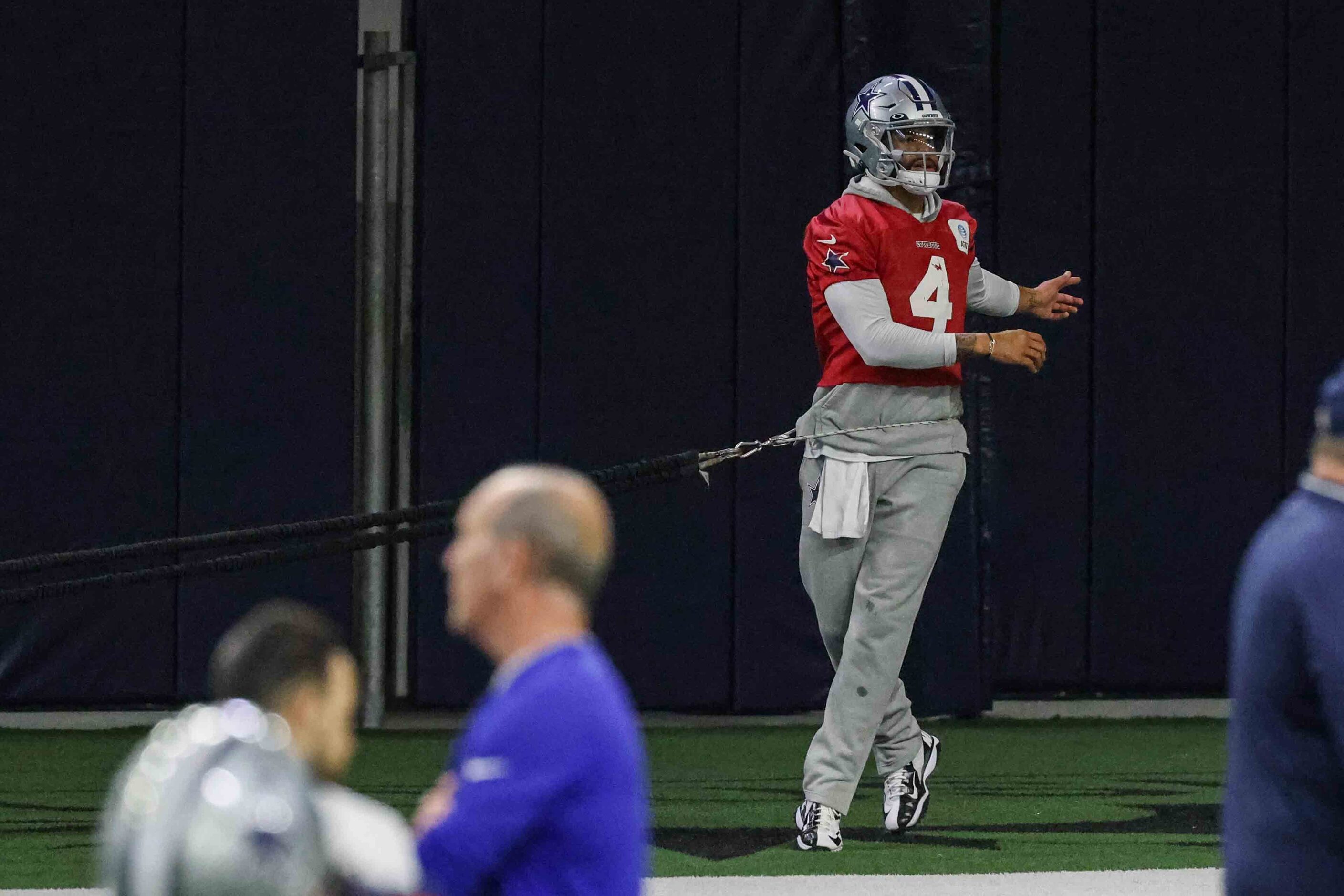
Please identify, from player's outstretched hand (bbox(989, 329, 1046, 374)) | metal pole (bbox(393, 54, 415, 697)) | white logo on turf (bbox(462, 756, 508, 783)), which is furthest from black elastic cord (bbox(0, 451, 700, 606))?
white logo on turf (bbox(462, 756, 508, 783))

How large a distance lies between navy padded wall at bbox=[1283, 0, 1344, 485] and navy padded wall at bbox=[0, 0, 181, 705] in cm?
492

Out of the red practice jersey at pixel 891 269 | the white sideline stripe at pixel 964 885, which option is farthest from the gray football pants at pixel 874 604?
the white sideline stripe at pixel 964 885

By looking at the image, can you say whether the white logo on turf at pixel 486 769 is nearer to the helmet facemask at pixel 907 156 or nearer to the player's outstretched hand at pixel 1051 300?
the helmet facemask at pixel 907 156

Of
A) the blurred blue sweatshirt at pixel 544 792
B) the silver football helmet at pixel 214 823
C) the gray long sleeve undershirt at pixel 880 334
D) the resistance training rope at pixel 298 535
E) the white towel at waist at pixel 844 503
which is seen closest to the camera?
the silver football helmet at pixel 214 823

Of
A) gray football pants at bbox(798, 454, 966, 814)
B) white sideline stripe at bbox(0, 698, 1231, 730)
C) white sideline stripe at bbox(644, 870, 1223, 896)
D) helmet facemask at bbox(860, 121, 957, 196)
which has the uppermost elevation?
helmet facemask at bbox(860, 121, 957, 196)

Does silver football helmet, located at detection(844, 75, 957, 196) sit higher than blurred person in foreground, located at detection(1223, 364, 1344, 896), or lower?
higher

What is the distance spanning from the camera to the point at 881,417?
557 centimetres

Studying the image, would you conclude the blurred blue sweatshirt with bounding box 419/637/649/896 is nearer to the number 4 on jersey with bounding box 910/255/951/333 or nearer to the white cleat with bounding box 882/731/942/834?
the number 4 on jersey with bounding box 910/255/951/333

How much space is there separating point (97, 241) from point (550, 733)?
6803 millimetres

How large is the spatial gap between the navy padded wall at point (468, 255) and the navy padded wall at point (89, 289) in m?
1.06

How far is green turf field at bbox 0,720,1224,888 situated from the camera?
5.53 m

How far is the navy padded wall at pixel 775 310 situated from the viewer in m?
8.92

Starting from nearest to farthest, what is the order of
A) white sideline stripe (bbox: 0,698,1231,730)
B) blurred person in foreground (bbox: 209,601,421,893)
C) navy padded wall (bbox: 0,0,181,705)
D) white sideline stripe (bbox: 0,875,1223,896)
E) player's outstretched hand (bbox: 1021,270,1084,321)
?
blurred person in foreground (bbox: 209,601,421,893) < white sideline stripe (bbox: 0,875,1223,896) < player's outstretched hand (bbox: 1021,270,1084,321) < navy padded wall (bbox: 0,0,181,705) < white sideline stripe (bbox: 0,698,1231,730)

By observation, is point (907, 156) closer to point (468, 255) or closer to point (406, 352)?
point (468, 255)
